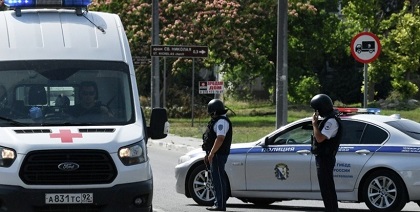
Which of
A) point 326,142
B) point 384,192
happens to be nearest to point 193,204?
point 384,192

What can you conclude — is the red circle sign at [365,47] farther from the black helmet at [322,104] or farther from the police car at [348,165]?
the black helmet at [322,104]

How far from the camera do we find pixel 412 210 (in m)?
15.7

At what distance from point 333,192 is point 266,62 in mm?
34296

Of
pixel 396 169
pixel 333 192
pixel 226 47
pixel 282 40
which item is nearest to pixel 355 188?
pixel 396 169

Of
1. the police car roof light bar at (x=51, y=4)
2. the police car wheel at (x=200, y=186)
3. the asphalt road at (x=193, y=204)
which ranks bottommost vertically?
the asphalt road at (x=193, y=204)

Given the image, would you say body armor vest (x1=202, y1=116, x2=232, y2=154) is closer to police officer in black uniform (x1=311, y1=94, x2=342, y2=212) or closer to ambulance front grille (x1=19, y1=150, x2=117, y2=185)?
police officer in black uniform (x1=311, y1=94, x2=342, y2=212)

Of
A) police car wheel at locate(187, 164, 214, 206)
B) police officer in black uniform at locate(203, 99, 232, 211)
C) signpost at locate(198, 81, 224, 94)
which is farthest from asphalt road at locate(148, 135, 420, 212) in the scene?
signpost at locate(198, 81, 224, 94)

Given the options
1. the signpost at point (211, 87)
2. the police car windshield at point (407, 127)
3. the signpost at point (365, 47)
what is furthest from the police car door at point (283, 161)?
the signpost at point (211, 87)

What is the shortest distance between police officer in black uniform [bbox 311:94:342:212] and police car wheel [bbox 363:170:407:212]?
5.73 ft

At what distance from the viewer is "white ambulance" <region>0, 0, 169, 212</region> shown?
10.7 metres

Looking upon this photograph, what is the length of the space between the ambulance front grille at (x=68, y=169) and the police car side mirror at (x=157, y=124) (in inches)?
46.7

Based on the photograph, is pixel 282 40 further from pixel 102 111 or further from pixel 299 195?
pixel 102 111

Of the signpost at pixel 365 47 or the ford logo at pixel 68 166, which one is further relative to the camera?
the signpost at pixel 365 47

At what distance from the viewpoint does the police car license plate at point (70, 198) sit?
423 inches
